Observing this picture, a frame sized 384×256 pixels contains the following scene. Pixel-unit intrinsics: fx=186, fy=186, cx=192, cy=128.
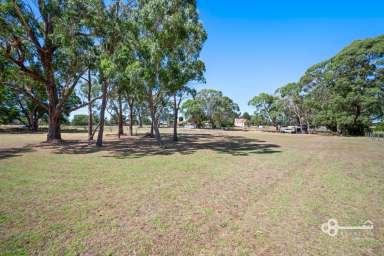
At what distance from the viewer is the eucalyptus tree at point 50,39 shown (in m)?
12.9

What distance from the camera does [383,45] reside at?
26891 mm

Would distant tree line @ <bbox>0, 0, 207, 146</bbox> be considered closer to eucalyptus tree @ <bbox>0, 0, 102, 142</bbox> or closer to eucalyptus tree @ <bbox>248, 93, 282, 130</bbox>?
eucalyptus tree @ <bbox>0, 0, 102, 142</bbox>

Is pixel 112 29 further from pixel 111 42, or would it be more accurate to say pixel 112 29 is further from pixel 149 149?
pixel 149 149

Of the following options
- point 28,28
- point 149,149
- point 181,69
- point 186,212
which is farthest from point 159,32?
point 186,212

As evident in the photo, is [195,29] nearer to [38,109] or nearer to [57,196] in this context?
[57,196]

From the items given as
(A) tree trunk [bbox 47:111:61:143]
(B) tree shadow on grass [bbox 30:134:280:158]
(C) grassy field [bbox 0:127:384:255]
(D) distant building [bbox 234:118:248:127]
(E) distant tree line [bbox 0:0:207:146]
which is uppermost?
(E) distant tree line [bbox 0:0:207:146]

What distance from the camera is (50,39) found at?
1484cm

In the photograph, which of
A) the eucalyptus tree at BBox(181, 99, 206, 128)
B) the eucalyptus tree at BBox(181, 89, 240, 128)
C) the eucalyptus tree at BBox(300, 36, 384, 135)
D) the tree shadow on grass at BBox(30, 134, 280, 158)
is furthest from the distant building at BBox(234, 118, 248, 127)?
the tree shadow on grass at BBox(30, 134, 280, 158)

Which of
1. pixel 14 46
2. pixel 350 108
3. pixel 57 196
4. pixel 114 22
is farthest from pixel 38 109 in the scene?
pixel 350 108

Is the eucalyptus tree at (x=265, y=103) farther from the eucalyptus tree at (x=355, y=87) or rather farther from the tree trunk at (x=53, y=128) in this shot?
the tree trunk at (x=53, y=128)

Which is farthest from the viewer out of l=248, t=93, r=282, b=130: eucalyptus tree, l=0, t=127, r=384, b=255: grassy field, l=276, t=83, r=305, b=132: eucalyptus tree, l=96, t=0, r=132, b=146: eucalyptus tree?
l=248, t=93, r=282, b=130: eucalyptus tree

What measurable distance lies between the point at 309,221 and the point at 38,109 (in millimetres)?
53385

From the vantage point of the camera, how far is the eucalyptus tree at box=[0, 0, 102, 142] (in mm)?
12914

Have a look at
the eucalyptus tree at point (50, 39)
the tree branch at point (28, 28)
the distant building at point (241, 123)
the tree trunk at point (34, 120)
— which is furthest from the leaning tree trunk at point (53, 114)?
the distant building at point (241, 123)
